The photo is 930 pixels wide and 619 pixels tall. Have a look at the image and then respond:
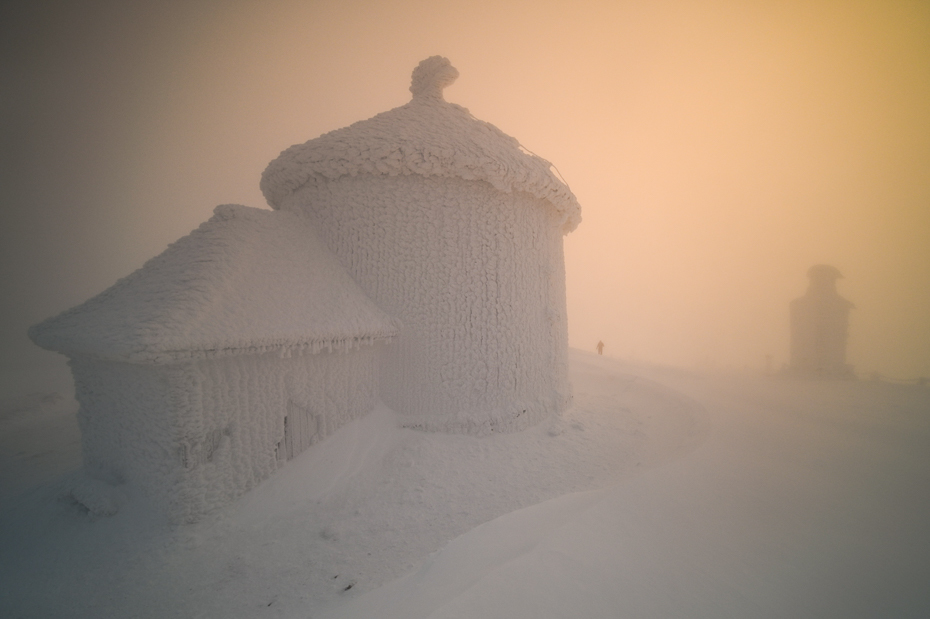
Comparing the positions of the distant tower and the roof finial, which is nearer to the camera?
the roof finial

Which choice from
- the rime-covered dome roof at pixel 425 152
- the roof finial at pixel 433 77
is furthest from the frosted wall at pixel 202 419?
the roof finial at pixel 433 77

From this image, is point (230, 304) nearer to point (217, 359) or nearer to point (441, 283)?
point (217, 359)

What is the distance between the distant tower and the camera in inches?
413

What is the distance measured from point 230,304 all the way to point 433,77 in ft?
15.5

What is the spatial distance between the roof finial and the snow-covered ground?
207 inches

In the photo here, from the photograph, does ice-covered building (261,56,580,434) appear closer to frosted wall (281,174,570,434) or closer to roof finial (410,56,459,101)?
frosted wall (281,174,570,434)

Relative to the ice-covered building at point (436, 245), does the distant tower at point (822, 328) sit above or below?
below

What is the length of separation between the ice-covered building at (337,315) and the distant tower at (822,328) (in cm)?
1050

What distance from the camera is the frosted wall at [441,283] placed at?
15.5 feet

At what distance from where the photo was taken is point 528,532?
7.94 feet

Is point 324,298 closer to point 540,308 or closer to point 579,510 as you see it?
point 540,308

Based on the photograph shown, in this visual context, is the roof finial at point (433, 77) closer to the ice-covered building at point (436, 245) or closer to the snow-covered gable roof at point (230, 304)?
the ice-covered building at point (436, 245)

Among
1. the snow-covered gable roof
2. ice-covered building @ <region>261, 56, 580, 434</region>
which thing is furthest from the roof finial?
the snow-covered gable roof

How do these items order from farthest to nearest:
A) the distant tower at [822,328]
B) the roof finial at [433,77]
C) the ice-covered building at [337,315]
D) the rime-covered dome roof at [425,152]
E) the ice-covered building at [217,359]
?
the distant tower at [822,328] < the roof finial at [433,77] < the rime-covered dome roof at [425,152] < the ice-covered building at [337,315] < the ice-covered building at [217,359]
